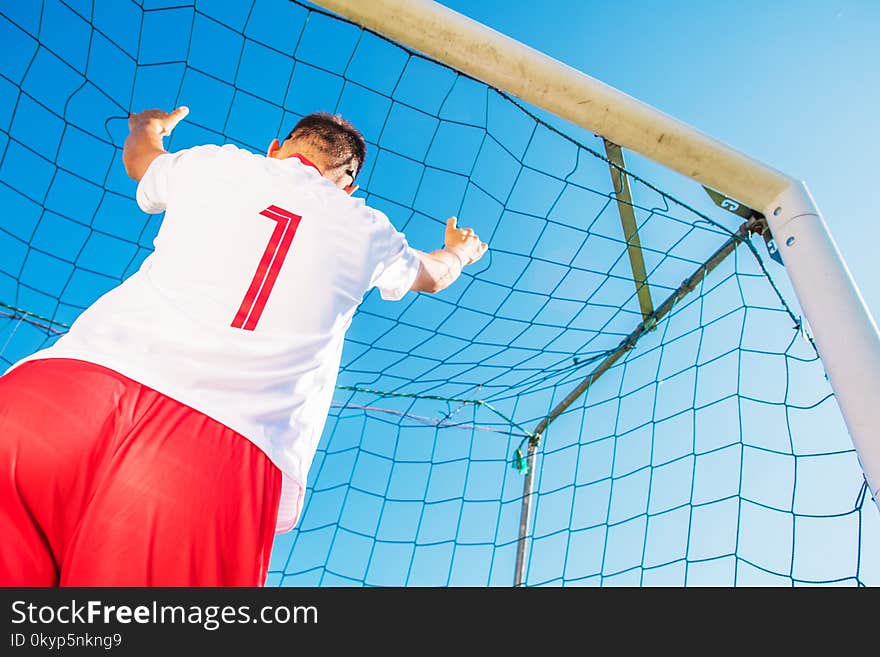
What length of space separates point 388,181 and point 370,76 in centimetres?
44

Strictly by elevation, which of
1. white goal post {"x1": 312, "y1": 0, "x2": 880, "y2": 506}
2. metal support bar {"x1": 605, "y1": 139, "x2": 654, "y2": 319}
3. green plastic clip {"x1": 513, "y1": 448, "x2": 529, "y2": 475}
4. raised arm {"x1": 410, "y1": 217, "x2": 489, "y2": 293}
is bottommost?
raised arm {"x1": 410, "y1": 217, "x2": 489, "y2": 293}

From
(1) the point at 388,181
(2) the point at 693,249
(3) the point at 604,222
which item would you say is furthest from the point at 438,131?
(2) the point at 693,249

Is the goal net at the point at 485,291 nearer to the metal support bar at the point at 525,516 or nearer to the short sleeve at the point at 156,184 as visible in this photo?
the metal support bar at the point at 525,516

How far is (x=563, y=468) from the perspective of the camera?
10.8 ft

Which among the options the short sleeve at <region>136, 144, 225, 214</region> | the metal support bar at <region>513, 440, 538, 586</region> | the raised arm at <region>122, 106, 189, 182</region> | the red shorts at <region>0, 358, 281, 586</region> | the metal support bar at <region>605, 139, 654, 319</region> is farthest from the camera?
the metal support bar at <region>513, 440, 538, 586</region>

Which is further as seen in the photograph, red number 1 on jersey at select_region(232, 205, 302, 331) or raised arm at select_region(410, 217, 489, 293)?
raised arm at select_region(410, 217, 489, 293)

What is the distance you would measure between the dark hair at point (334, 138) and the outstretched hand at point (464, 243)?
1.37 ft

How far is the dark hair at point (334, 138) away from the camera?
4.08 feet

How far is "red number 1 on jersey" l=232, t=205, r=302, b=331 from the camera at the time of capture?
36.0 inches

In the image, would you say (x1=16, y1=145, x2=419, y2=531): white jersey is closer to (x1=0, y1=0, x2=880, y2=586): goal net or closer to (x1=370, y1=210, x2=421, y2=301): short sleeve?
(x1=370, y1=210, x2=421, y2=301): short sleeve

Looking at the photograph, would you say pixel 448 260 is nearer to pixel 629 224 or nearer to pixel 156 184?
pixel 156 184

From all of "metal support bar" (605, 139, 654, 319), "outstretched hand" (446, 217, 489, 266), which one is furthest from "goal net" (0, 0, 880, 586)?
"outstretched hand" (446, 217, 489, 266)

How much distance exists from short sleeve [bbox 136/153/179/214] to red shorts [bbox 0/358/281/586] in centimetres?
40

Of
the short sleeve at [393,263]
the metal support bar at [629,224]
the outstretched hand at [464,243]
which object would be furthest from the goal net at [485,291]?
the short sleeve at [393,263]
